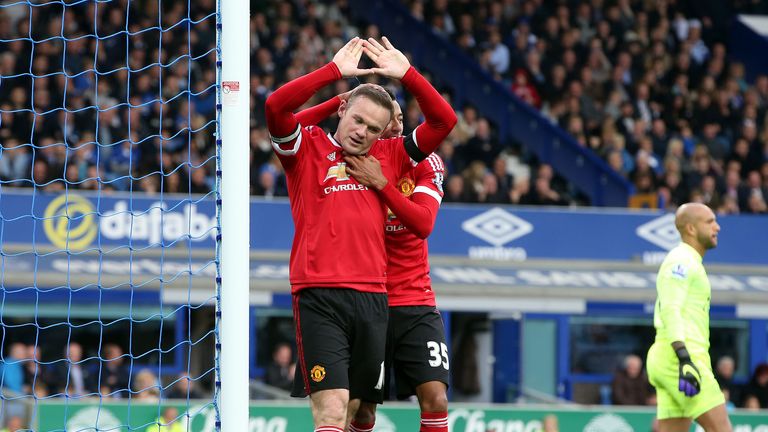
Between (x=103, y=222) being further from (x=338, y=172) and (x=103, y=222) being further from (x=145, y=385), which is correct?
(x=338, y=172)

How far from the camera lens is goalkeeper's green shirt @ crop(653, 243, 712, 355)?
288 inches

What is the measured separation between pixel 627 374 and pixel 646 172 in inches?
132

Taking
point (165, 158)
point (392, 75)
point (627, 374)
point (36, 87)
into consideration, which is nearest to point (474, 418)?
point (627, 374)

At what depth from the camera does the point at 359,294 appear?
5.48m

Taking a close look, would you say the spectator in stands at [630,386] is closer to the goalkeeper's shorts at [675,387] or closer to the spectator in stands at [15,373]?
the spectator in stands at [15,373]

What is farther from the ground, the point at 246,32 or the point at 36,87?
the point at 36,87

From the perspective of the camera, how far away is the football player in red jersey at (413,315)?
5930 mm

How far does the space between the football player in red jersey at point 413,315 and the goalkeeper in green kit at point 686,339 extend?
1.80 meters

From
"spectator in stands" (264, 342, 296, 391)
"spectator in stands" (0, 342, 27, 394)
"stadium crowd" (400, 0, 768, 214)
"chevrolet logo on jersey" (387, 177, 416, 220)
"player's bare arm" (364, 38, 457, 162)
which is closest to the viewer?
"player's bare arm" (364, 38, 457, 162)

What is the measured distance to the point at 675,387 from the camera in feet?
24.0

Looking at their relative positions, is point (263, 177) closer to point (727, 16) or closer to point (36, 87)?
point (36, 87)

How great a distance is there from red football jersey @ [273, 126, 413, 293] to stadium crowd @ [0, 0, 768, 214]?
6788 millimetres

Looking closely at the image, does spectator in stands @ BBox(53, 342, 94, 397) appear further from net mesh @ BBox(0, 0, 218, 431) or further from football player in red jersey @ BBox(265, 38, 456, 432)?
football player in red jersey @ BBox(265, 38, 456, 432)

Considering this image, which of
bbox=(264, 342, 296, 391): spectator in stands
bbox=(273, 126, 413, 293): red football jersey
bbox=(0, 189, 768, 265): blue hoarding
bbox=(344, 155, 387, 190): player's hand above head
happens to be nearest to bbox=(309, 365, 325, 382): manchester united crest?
bbox=(273, 126, 413, 293): red football jersey
